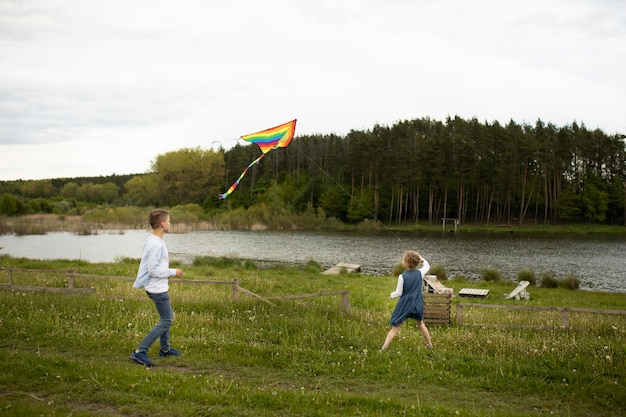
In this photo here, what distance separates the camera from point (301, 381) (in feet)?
25.5

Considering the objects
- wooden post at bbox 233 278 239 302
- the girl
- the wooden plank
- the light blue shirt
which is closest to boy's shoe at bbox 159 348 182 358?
the light blue shirt

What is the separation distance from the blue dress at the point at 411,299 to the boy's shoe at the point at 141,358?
446cm

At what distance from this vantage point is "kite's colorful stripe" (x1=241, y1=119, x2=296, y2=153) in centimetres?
1538

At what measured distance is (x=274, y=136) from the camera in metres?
15.6

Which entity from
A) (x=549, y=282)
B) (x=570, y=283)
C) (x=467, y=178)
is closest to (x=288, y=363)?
(x=549, y=282)

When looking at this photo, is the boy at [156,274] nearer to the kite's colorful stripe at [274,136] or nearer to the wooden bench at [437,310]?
the wooden bench at [437,310]

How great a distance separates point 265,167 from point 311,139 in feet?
38.0

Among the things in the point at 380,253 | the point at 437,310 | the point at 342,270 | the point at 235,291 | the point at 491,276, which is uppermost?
the point at 235,291

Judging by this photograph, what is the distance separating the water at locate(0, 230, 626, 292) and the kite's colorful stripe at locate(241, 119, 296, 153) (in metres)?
17.3

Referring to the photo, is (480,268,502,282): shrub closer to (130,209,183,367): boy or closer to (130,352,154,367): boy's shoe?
(130,209,183,367): boy

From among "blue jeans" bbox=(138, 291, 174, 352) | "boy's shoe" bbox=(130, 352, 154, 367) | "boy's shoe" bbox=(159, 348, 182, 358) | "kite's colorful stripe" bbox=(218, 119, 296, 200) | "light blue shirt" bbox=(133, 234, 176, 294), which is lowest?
"boy's shoe" bbox=(159, 348, 182, 358)

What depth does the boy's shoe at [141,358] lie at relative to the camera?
8.27 metres

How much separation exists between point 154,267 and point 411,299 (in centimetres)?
473

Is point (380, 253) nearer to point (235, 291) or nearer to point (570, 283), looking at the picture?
point (570, 283)
